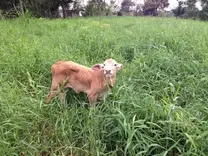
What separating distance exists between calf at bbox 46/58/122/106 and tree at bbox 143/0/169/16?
29757 millimetres

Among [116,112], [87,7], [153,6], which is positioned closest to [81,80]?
[116,112]

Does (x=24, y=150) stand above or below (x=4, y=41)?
below

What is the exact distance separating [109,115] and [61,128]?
490 mm

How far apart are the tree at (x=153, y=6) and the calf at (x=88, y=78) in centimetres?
2976

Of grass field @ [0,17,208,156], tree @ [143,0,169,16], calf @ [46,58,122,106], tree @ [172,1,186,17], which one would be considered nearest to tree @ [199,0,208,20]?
tree @ [172,1,186,17]

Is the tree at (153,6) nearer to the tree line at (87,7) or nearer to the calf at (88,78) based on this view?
the tree line at (87,7)

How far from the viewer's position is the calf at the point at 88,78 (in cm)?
278

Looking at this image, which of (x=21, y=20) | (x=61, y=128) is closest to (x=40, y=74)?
(x=61, y=128)

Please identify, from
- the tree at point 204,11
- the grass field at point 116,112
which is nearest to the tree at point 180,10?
the tree at point 204,11

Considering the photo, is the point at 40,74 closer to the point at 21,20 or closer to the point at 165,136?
the point at 165,136

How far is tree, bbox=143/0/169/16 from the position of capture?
3138cm

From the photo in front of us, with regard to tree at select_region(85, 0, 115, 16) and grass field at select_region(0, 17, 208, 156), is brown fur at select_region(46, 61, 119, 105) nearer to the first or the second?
grass field at select_region(0, 17, 208, 156)

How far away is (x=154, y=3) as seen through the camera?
3145 centimetres

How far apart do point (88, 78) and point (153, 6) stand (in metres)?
30.7
